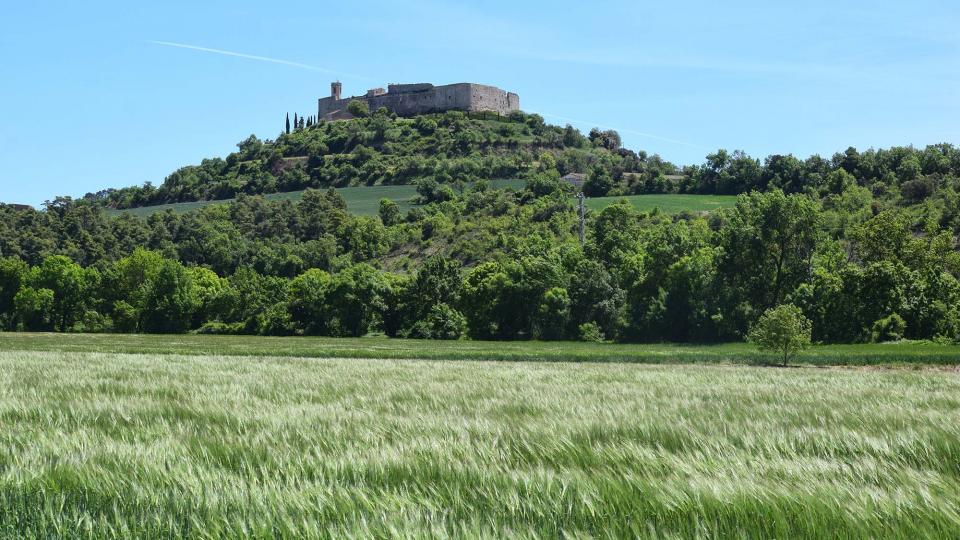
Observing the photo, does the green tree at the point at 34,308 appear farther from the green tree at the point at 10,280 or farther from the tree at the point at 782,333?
the tree at the point at 782,333

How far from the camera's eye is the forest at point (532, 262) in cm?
6694

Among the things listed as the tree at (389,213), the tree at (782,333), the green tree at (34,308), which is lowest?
the green tree at (34,308)

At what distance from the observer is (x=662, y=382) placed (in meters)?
20.3

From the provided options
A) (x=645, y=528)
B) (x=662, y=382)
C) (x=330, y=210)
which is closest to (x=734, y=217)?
(x=662, y=382)

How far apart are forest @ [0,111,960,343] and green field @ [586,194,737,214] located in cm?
619

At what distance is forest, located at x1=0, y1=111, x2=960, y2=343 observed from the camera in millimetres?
66938

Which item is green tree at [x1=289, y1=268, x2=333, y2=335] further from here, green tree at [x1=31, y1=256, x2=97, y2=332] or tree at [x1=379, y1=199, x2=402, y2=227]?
tree at [x1=379, y1=199, x2=402, y2=227]

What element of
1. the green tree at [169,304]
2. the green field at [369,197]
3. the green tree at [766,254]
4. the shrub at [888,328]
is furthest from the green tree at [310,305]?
the green field at [369,197]

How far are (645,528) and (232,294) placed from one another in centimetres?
9558

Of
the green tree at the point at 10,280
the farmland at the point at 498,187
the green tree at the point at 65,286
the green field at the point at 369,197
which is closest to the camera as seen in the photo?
the green tree at the point at 65,286

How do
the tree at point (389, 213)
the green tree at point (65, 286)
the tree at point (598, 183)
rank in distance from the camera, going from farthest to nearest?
the tree at point (598, 183) < the tree at point (389, 213) < the green tree at point (65, 286)

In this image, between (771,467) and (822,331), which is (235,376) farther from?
(822,331)

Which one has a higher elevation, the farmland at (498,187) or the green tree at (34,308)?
the farmland at (498,187)

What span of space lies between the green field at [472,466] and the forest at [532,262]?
51.0 meters
